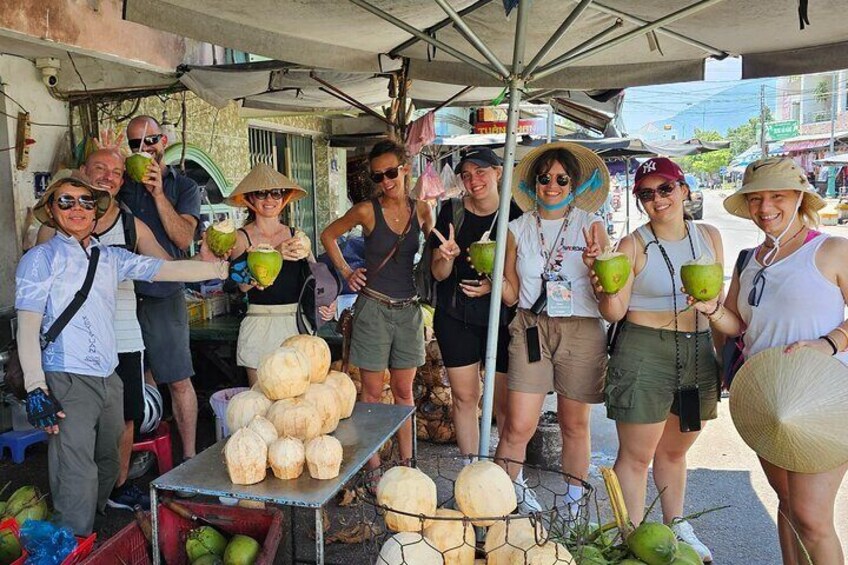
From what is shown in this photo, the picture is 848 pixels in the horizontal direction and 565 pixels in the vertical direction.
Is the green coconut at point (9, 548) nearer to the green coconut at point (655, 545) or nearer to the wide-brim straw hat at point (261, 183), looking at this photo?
the wide-brim straw hat at point (261, 183)

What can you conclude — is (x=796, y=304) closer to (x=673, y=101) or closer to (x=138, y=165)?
(x=138, y=165)

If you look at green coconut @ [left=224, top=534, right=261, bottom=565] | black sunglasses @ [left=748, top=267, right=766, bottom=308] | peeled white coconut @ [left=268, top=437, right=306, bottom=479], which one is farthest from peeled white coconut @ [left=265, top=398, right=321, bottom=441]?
black sunglasses @ [left=748, top=267, right=766, bottom=308]

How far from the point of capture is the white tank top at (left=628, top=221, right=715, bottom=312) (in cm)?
314

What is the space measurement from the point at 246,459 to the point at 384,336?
1858mm

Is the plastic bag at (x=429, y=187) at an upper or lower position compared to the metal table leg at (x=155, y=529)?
upper

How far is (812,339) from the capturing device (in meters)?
2.65

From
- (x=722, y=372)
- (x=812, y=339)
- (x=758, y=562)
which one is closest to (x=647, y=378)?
(x=722, y=372)

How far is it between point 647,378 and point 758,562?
56.8 inches

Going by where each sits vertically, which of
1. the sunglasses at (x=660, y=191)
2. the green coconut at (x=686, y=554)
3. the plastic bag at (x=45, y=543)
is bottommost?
the plastic bag at (x=45, y=543)

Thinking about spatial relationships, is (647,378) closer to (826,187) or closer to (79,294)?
(79,294)

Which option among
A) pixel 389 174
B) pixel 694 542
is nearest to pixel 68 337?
pixel 389 174

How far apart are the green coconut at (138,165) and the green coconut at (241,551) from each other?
7.68 feet

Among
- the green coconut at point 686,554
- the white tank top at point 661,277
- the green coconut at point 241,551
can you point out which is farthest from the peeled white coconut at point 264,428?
the white tank top at point 661,277

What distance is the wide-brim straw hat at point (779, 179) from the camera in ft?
9.04
